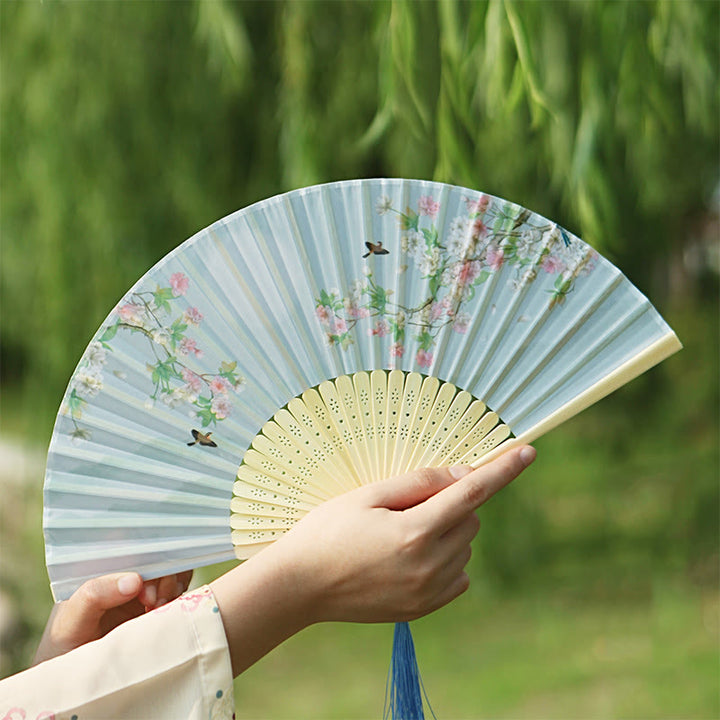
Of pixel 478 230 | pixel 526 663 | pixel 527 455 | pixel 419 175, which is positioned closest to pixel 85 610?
pixel 527 455

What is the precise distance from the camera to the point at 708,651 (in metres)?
3.62

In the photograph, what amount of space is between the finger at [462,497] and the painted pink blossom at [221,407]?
0.88 feet

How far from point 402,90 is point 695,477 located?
372 centimetres

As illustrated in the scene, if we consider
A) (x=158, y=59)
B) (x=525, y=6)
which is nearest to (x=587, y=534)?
(x=158, y=59)

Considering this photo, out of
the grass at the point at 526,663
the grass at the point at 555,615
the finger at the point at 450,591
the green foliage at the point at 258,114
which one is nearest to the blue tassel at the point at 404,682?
the finger at the point at 450,591

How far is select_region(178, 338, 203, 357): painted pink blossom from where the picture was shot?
3.58 ft

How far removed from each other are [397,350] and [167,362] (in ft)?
0.86

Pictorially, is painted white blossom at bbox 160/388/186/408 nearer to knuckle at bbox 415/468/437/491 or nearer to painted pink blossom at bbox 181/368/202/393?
painted pink blossom at bbox 181/368/202/393

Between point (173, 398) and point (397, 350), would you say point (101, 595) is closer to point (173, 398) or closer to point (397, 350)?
point (173, 398)

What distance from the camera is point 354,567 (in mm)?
913

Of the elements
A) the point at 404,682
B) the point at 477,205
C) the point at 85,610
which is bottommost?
the point at 404,682

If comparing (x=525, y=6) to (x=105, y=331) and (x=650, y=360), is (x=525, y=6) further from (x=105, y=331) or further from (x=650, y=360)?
(x=105, y=331)

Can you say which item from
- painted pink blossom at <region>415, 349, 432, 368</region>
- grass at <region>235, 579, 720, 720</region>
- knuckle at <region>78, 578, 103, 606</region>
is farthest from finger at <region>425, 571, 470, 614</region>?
grass at <region>235, 579, 720, 720</region>

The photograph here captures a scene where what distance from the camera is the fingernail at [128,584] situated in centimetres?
101
